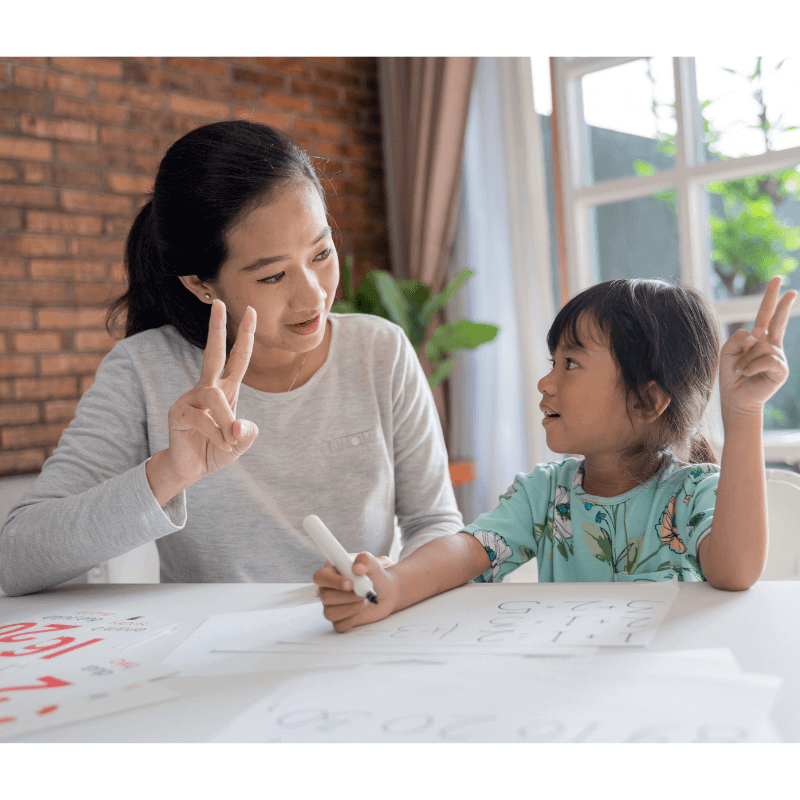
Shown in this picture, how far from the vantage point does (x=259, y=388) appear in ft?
4.49

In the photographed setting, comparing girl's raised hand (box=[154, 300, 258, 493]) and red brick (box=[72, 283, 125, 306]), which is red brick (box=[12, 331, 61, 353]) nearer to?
red brick (box=[72, 283, 125, 306])

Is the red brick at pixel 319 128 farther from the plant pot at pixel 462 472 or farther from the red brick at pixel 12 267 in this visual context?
the plant pot at pixel 462 472

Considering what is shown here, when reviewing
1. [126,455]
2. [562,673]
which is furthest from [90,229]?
[562,673]

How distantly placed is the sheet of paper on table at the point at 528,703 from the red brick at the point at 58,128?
2.64 metres

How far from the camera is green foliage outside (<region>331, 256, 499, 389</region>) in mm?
3055

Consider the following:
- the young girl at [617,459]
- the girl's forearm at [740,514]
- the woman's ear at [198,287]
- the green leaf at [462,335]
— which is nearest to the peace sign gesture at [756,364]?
the girl's forearm at [740,514]

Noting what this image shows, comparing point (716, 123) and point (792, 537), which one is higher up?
point (716, 123)

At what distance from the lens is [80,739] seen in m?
Result: 0.58

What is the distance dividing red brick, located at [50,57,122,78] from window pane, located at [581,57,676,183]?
1.80 m

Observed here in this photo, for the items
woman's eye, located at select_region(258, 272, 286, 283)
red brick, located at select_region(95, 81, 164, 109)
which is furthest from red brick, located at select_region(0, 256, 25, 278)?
woman's eye, located at select_region(258, 272, 286, 283)

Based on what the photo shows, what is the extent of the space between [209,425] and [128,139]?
2.36 m

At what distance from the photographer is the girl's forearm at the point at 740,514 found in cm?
83

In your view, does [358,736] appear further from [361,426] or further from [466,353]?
[466,353]

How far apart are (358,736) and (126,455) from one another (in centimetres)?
83
